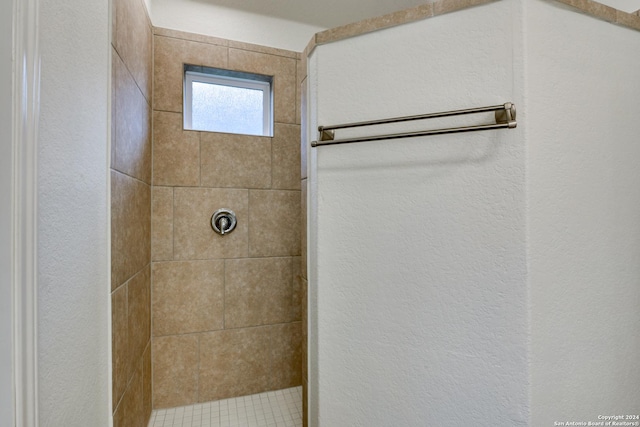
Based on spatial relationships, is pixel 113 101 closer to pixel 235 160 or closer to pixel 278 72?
pixel 235 160

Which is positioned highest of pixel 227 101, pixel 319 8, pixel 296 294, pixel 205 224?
pixel 319 8

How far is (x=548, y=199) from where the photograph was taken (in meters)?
0.97

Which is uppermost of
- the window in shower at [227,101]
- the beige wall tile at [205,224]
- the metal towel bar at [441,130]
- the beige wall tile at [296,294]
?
the window in shower at [227,101]

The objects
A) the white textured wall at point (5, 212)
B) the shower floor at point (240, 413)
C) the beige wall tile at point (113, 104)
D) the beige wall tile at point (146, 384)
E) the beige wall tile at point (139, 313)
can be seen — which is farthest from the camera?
the shower floor at point (240, 413)

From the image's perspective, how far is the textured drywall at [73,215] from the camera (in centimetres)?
68

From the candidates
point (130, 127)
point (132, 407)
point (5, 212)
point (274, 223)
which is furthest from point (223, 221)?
point (5, 212)

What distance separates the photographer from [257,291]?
1.94 meters

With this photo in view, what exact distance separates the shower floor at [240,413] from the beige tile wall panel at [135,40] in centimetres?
169

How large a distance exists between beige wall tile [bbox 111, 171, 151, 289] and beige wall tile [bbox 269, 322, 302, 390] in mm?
884

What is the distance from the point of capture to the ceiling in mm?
1945

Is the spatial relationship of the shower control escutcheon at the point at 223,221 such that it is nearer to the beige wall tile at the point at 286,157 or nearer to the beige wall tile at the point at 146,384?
the beige wall tile at the point at 286,157

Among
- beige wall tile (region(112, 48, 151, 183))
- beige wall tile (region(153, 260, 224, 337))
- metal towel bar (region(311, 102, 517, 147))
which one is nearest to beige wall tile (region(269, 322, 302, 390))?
beige wall tile (region(153, 260, 224, 337))

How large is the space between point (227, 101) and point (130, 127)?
2.50ft

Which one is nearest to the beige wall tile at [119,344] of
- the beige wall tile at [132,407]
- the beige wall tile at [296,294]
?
the beige wall tile at [132,407]
